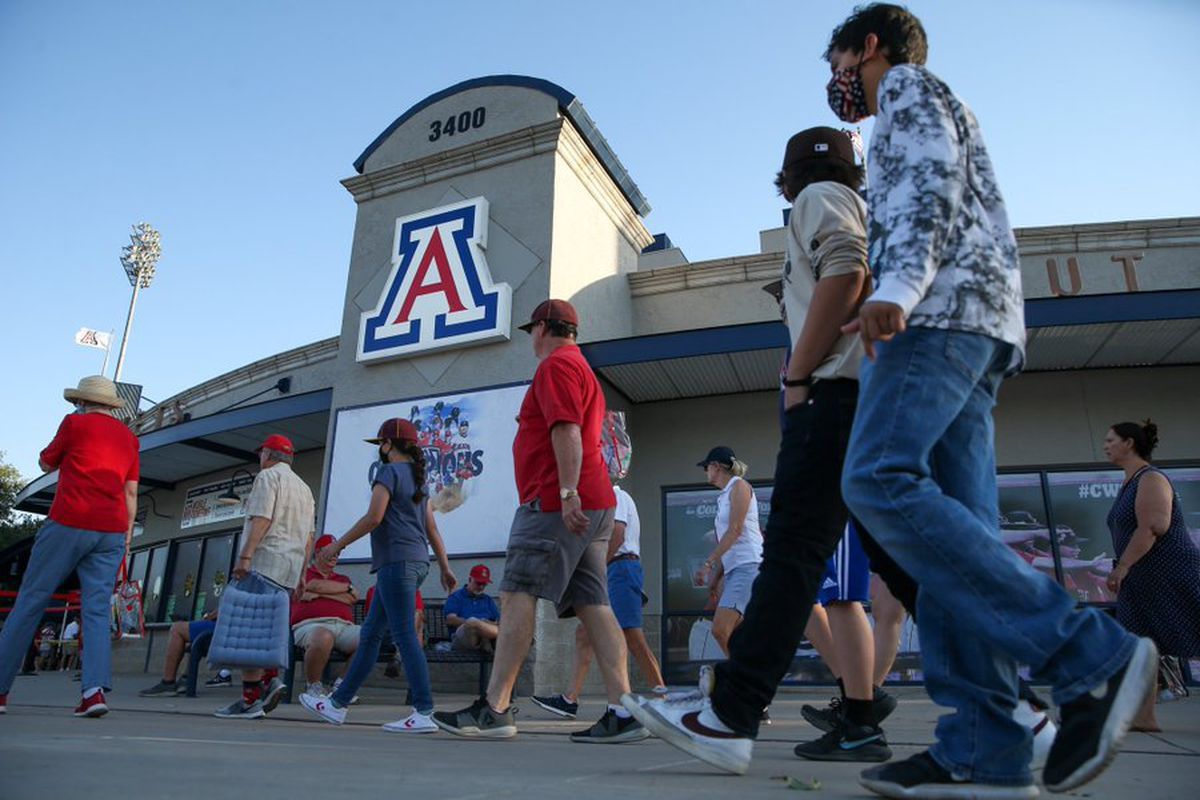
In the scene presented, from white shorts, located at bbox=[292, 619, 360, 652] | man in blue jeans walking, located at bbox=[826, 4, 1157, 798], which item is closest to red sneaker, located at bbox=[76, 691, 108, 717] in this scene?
white shorts, located at bbox=[292, 619, 360, 652]

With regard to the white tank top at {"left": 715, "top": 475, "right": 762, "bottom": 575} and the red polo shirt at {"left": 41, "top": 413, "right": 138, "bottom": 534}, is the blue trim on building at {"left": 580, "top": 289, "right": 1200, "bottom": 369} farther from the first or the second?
the red polo shirt at {"left": 41, "top": 413, "right": 138, "bottom": 534}

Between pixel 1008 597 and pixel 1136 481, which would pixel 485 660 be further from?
pixel 1008 597

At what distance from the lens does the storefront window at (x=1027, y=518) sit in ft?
29.5

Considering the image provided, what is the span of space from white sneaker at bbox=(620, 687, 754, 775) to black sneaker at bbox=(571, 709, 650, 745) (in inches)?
51.3

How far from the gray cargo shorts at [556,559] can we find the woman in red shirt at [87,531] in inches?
103

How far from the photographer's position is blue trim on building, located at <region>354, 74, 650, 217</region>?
31.8 ft

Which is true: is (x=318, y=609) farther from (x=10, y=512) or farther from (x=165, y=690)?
(x=10, y=512)

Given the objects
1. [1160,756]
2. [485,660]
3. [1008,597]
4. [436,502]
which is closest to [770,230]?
[436,502]

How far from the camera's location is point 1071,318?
7.80 metres

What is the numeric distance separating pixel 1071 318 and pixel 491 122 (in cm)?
679

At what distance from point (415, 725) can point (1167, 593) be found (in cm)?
387

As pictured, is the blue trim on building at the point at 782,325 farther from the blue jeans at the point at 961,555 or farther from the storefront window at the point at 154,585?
the storefront window at the point at 154,585

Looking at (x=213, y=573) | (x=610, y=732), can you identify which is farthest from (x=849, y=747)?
(x=213, y=573)

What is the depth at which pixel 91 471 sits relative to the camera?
4.80 metres
